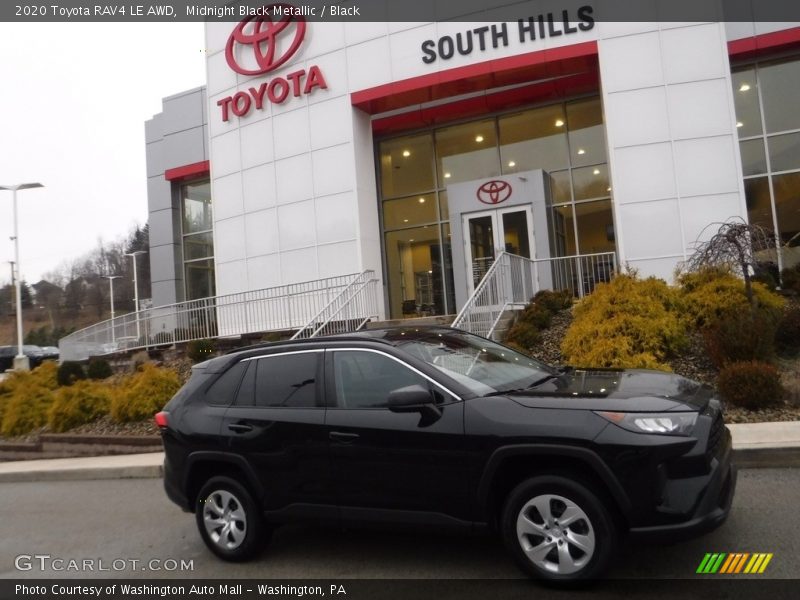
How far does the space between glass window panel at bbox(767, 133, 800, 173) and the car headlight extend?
14617mm

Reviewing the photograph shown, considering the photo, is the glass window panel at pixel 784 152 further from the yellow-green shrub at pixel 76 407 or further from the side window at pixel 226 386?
the yellow-green shrub at pixel 76 407

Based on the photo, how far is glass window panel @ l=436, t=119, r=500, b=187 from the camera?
58.5ft

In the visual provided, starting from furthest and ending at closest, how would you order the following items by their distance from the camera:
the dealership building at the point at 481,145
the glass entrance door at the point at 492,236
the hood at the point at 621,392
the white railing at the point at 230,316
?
the glass entrance door at the point at 492,236 → the white railing at the point at 230,316 → the dealership building at the point at 481,145 → the hood at the point at 621,392

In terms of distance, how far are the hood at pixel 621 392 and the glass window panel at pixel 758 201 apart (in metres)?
12.9

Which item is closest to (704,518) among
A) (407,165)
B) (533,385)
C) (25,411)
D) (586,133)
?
(533,385)

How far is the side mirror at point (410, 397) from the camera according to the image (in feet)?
13.4

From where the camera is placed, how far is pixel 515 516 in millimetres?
3891

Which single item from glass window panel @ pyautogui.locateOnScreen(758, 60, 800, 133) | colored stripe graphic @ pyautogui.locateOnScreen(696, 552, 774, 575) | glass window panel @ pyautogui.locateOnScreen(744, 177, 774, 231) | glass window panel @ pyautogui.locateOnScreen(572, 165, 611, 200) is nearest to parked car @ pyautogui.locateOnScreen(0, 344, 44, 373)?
glass window panel @ pyautogui.locateOnScreen(572, 165, 611, 200)

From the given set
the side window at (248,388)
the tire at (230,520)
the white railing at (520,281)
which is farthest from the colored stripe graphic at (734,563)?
the white railing at (520,281)

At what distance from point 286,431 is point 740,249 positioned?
26.2 ft

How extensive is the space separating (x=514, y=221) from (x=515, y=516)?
13.3m

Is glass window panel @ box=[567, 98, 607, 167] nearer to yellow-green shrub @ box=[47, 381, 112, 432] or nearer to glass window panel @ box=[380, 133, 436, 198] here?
glass window panel @ box=[380, 133, 436, 198]

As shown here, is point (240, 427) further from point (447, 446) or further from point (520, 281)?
point (520, 281)

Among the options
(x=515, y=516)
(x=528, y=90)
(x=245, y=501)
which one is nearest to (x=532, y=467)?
(x=515, y=516)
